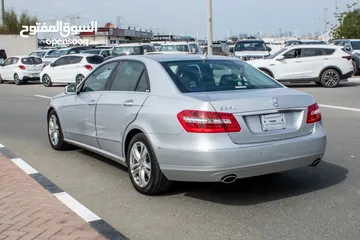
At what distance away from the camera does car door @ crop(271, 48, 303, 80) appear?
61.6 feet

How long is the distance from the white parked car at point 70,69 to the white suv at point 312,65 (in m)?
7.72

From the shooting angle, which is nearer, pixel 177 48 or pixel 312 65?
pixel 312 65

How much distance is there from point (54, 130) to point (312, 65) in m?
13.0

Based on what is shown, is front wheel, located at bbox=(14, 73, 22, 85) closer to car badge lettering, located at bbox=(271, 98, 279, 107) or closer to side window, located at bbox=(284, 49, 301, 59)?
side window, located at bbox=(284, 49, 301, 59)

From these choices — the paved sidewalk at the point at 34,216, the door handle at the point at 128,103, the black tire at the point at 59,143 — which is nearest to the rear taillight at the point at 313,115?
the door handle at the point at 128,103

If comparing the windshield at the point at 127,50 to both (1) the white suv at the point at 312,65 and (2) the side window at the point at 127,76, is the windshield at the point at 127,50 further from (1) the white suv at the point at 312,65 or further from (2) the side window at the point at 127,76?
(2) the side window at the point at 127,76

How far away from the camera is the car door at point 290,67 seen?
18766mm

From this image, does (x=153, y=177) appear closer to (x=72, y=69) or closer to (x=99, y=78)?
(x=99, y=78)

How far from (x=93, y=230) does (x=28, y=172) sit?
2.54 metres

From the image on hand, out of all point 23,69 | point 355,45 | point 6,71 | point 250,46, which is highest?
point 250,46

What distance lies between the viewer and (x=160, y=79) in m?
5.45

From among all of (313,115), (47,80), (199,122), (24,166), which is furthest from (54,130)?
(47,80)

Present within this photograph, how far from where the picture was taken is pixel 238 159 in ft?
15.5

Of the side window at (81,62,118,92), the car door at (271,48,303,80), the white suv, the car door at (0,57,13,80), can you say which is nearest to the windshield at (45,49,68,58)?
the car door at (0,57,13,80)
